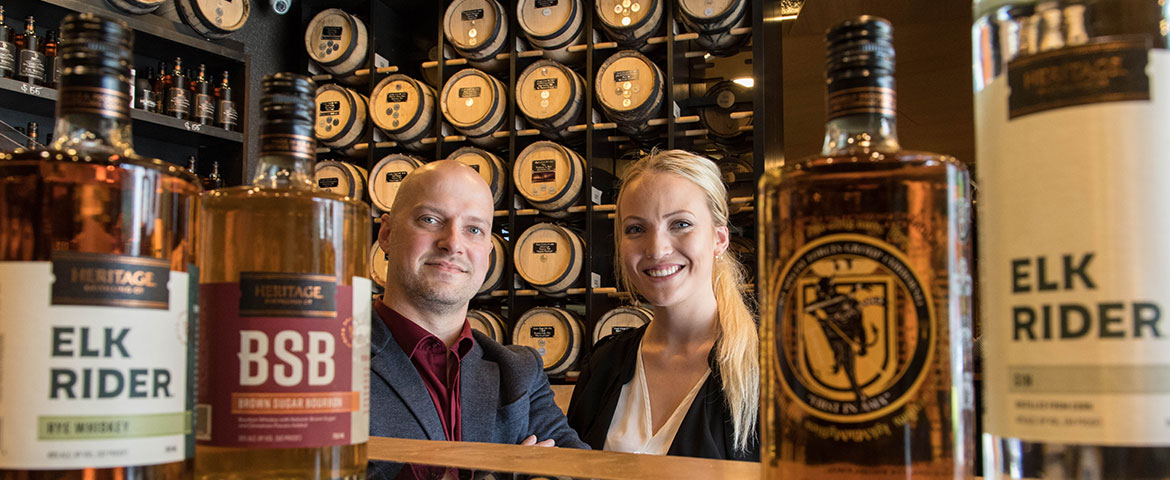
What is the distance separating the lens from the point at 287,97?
22.6 inches

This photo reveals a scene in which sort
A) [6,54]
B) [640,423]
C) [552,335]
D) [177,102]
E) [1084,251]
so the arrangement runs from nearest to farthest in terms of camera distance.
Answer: [1084,251], [640,423], [6,54], [177,102], [552,335]

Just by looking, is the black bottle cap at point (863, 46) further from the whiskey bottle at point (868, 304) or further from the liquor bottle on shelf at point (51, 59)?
the liquor bottle on shelf at point (51, 59)

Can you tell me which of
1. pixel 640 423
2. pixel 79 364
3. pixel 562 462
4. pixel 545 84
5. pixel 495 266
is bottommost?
pixel 640 423

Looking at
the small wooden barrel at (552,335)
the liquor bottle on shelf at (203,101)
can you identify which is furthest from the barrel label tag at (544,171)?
the liquor bottle on shelf at (203,101)

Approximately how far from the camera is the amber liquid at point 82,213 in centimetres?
48

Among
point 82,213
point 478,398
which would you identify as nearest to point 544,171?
point 478,398

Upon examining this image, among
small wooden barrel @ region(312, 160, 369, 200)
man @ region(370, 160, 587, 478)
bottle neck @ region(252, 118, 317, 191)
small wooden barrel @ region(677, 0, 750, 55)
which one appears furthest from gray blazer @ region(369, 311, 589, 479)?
small wooden barrel @ region(312, 160, 369, 200)

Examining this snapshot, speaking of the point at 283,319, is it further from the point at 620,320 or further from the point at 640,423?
the point at 620,320

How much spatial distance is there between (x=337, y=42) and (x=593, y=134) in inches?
71.3

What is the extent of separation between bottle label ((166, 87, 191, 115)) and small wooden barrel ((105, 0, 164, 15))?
1.28 ft

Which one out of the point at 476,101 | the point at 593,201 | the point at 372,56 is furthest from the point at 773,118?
the point at 372,56

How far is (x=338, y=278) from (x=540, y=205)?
4.44 metres

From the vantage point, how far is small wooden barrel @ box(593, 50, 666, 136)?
15.6 feet

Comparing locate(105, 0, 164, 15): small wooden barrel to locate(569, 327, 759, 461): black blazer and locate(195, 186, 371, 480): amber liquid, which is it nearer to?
locate(569, 327, 759, 461): black blazer
